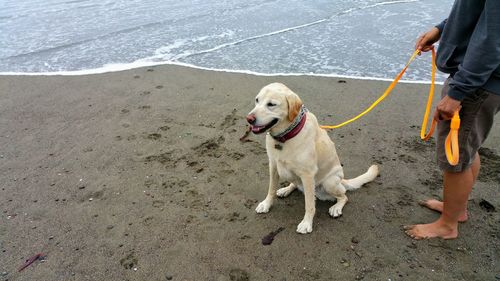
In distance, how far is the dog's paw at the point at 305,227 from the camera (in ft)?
10.1

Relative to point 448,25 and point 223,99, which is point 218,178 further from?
point 448,25

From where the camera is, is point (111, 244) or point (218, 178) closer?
point (111, 244)

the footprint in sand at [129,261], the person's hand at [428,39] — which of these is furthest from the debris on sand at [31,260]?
the person's hand at [428,39]

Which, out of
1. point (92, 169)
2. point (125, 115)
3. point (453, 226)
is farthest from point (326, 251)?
point (125, 115)

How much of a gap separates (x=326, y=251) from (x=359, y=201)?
0.77 meters

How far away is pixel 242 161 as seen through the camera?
13.4 feet

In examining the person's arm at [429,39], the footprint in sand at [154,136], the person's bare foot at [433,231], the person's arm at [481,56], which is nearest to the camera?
the person's arm at [481,56]

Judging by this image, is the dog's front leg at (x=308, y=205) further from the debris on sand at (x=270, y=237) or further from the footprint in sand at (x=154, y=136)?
the footprint in sand at (x=154, y=136)

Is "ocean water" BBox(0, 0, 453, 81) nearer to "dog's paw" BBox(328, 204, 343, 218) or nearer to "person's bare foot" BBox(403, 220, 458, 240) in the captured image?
"dog's paw" BBox(328, 204, 343, 218)

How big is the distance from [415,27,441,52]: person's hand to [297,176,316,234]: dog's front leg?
1.37m

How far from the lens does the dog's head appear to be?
2.75m

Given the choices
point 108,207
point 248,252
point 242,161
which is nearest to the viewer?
point 248,252

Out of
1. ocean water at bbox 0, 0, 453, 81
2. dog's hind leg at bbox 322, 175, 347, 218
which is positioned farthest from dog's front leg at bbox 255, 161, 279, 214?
ocean water at bbox 0, 0, 453, 81

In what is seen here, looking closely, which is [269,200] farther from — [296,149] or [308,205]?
[296,149]
